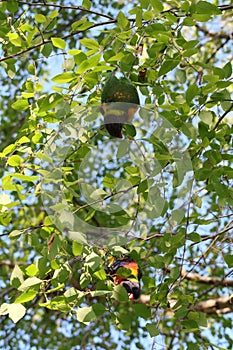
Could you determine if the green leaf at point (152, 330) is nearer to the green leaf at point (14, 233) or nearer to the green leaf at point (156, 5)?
the green leaf at point (14, 233)

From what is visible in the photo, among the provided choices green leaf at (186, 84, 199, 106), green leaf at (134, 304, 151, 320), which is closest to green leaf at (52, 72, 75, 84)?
green leaf at (186, 84, 199, 106)

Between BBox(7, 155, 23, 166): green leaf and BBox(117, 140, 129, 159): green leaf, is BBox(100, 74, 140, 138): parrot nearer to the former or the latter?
BBox(117, 140, 129, 159): green leaf

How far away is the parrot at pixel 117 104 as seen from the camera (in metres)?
1.19

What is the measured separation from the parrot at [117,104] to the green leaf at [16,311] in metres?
0.37

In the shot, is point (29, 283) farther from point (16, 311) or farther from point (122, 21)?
Answer: point (122, 21)

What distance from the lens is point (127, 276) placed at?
4.53 feet

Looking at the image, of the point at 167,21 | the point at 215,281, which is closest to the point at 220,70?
the point at 167,21

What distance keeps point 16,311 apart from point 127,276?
24cm

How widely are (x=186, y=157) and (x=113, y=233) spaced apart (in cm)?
21

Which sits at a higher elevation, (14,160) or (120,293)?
(14,160)

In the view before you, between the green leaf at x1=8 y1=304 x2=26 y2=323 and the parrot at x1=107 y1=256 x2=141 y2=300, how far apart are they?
0.21 metres

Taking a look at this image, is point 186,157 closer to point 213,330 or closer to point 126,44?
point 126,44

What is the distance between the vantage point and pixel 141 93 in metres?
1.51

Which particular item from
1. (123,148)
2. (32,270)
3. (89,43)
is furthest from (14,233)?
(89,43)
